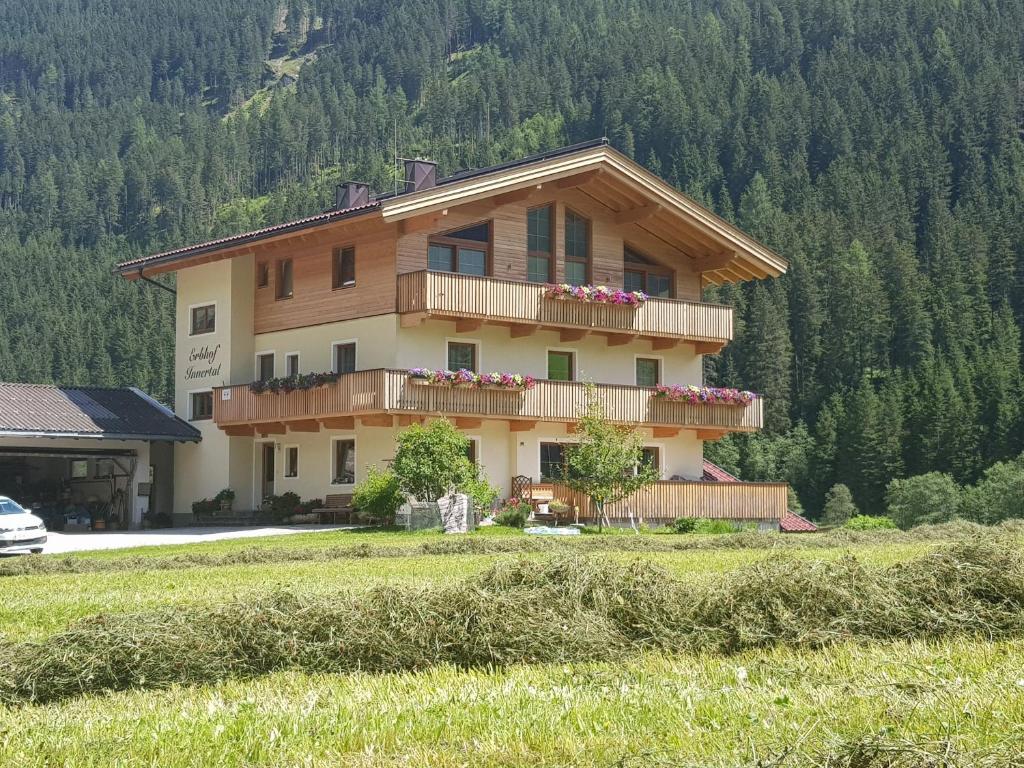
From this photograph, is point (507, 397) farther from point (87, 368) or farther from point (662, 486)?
point (87, 368)

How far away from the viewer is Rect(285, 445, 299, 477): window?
39844mm

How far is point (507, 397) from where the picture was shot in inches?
1441

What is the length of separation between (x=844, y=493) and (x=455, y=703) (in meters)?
85.4

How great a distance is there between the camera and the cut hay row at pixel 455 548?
798 inches

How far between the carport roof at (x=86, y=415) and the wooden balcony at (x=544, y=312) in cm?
873

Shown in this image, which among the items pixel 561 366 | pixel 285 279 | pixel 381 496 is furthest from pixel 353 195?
pixel 381 496

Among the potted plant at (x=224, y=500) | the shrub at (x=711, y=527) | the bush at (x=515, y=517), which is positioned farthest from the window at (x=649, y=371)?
the potted plant at (x=224, y=500)

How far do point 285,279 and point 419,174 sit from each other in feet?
16.8

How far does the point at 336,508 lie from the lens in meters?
37.1

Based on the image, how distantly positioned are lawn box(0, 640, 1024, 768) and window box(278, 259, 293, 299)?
3277cm

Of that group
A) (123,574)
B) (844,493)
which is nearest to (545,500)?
(123,574)

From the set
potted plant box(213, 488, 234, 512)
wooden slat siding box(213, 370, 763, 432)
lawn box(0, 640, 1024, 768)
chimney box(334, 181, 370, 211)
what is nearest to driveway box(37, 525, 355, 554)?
potted plant box(213, 488, 234, 512)

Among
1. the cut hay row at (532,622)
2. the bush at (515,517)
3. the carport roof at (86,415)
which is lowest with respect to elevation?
the cut hay row at (532,622)

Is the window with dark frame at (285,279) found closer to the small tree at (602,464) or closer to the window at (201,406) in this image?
the window at (201,406)
